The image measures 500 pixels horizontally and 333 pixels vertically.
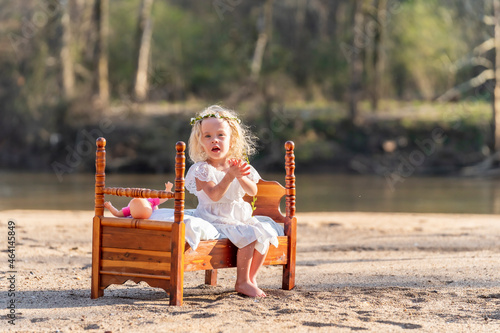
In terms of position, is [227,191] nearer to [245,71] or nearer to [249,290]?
[249,290]

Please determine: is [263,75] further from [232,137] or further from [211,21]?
[232,137]

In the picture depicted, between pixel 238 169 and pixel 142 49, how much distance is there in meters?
26.2

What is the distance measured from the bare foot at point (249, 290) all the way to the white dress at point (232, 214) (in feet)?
0.99

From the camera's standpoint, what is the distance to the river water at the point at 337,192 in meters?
16.3

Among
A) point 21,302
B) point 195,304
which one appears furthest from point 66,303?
point 195,304

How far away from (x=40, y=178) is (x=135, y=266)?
20.4m

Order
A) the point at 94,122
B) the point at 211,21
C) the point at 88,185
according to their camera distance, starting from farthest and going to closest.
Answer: the point at 211,21 → the point at 94,122 → the point at 88,185

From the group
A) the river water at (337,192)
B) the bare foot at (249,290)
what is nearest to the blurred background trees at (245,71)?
the river water at (337,192)

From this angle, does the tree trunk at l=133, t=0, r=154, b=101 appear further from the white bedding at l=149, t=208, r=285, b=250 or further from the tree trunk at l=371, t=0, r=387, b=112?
the white bedding at l=149, t=208, r=285, b=250

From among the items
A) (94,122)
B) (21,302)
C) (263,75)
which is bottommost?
(21,302)

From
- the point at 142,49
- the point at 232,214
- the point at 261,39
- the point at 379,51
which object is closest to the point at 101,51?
the point at 142,49

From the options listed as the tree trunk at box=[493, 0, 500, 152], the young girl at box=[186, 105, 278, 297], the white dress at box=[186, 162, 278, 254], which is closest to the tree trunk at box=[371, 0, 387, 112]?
the tree trunk at box=[493, 0, 500, 152]

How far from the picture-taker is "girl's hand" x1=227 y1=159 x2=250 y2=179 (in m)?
5.47

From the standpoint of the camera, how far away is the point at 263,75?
31906 mm
